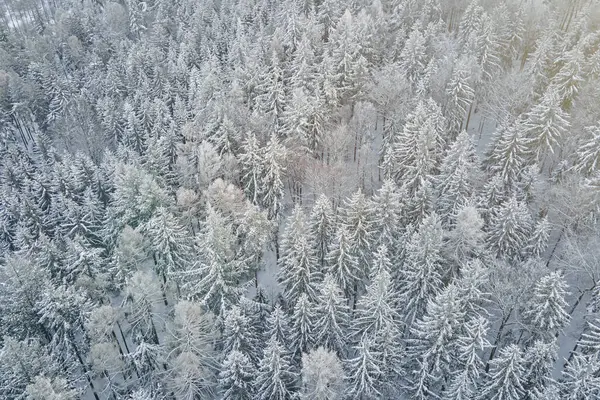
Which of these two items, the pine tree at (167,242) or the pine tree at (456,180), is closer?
the pine tree at (456,180)

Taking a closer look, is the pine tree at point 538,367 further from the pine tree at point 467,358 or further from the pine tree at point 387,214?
the pine tree at point 387,214

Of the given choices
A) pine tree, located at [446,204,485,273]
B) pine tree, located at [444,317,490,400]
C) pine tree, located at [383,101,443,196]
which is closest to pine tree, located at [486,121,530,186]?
pine tree, located at [383,101,443,196]

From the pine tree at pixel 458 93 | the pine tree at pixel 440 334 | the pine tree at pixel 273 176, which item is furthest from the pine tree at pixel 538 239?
the pine tree at pixel 273 176

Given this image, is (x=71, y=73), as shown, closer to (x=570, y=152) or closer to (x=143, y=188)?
(x=143, y=188)

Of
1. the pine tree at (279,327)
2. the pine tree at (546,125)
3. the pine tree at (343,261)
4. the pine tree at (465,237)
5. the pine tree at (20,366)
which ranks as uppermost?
the pine tree at (546,125)

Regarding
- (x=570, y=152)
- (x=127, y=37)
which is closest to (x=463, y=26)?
(x=570, y=152)

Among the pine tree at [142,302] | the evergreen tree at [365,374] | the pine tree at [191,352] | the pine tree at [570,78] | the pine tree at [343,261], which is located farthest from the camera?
the pine tree at [570,78]
